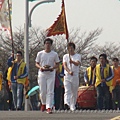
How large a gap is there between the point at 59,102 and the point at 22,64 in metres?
1.78

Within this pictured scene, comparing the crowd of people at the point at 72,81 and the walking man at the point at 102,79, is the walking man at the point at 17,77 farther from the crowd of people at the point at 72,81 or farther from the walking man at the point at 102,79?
the walking man at the point at 102,79

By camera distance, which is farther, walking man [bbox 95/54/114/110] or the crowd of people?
walking man [bbox 95/54/114/110]

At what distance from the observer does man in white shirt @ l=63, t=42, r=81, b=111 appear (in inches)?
611

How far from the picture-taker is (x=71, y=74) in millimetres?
15438

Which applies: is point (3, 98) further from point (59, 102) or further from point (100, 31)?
point (59, 102)

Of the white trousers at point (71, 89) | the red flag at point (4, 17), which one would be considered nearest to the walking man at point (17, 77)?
the white trousers at point (71, 89)

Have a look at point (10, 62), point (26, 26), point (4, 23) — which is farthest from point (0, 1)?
point (10, 62)

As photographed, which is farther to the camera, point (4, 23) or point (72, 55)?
point (4, 23)

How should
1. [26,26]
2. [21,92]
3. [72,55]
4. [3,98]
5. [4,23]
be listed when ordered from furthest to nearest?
[3,98] < [26,26] < [4,23] < [21,92] < [72,55]

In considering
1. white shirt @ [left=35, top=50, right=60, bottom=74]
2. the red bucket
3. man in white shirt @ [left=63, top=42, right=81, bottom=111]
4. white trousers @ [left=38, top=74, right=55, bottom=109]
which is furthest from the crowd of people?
white trousers @ [left=38, top=74, right=55, bottom=109]

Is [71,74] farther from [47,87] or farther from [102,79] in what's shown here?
[102,79]

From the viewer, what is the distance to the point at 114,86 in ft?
61.2

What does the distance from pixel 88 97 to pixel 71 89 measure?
9.57 feet

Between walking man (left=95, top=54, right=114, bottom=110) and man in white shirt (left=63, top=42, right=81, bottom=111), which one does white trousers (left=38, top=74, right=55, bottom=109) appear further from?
walking man (left=95, top=54, right=114, bottom=110)
